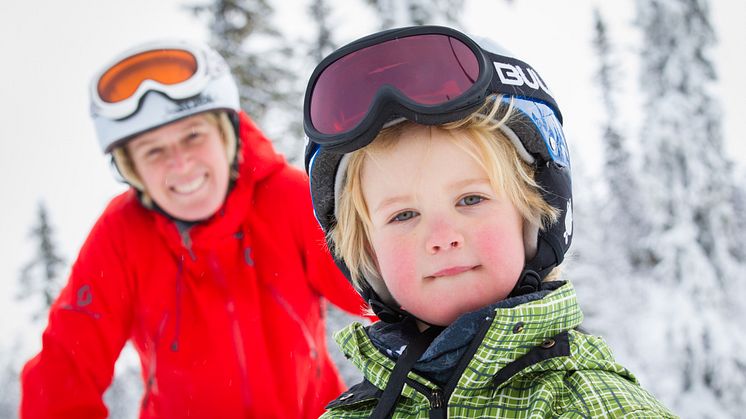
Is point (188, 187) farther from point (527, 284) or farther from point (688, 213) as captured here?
point (688, 213)

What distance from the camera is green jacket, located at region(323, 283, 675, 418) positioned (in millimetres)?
1617

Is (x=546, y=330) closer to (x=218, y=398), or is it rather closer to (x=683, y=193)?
(x=218, y=398)

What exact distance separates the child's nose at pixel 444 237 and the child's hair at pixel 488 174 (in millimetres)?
191

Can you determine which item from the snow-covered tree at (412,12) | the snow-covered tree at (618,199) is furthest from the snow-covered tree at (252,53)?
the snow-covered tree at (618,199)

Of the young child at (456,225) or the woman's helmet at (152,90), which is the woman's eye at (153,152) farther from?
the young child at (456,225)

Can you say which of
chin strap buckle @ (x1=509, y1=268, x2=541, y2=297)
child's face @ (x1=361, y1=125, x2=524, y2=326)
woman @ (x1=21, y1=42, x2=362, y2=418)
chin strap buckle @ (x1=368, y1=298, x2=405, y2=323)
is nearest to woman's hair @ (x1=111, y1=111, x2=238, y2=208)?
woman @ (x1=21, y1=42, x2=362, y2=418)

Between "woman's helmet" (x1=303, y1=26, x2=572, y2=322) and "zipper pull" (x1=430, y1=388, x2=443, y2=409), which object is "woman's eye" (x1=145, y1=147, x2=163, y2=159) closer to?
"woman's helmet" (x1=303, y1=26, x2=572, y2=322)

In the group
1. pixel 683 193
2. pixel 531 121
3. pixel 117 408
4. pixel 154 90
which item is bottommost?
pixel 117 408

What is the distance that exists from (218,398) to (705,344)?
14546mm

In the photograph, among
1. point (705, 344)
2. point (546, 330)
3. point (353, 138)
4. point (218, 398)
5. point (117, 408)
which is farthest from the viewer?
point (117, 408)

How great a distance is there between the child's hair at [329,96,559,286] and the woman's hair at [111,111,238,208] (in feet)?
4.71

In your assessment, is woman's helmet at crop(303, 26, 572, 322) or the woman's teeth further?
the woman's teeth

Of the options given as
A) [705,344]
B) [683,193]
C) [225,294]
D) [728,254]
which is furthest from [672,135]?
[225,294]

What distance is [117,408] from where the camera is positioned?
29719mm
